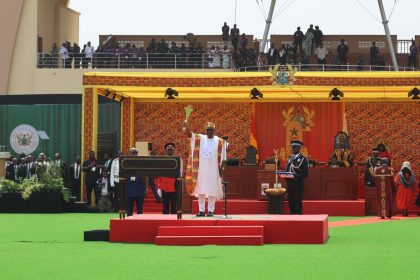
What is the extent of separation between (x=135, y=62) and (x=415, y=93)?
17.0 metres

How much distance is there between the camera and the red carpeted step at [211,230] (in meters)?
16.4

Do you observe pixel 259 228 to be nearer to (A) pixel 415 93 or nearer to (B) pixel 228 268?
(B) pixel 228 268

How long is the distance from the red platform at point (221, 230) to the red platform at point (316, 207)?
8733 mm

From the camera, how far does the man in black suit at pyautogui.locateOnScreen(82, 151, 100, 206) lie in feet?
90.5

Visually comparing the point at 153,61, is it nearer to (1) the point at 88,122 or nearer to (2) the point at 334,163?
(1) the point at 88,122

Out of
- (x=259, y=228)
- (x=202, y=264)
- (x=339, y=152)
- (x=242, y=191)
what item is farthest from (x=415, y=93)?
(x=202, y=264)

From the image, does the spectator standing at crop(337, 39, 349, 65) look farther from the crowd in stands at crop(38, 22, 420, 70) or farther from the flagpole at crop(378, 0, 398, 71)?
the flagpole at crop(378, 0, 398, 71)

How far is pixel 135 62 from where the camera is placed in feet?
138

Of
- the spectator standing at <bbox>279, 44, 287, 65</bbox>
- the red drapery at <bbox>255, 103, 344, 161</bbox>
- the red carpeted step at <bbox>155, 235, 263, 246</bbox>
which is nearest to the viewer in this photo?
the red carpeted step at <bbox>155, 235, 263, 246</bbox>

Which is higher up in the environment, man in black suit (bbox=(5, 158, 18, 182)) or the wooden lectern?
the wooden lectern

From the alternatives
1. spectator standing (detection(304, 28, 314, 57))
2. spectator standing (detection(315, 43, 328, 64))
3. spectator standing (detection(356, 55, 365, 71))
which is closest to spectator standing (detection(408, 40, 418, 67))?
spectator standing (detection(356, 55, 365, 71))

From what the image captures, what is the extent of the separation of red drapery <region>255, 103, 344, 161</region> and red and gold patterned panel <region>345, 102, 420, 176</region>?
1.72 ft

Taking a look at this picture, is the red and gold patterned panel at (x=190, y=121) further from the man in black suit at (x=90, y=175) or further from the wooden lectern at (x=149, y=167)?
the wooden lectern at (x=149, y=167)

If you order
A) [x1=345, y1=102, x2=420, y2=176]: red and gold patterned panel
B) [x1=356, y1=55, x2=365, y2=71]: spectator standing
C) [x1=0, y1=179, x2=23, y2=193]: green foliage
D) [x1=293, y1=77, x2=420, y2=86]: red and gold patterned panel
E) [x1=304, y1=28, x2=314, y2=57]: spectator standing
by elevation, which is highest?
[x1=304, y1=28, x2=314, y2=57]: spectator standing
